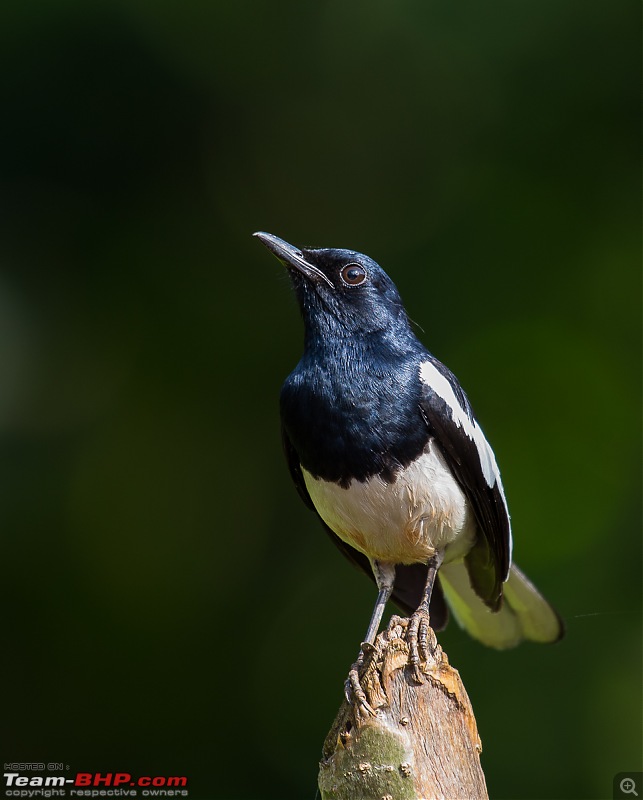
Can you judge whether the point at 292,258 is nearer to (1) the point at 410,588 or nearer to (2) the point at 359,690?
(1) the point at 410,588

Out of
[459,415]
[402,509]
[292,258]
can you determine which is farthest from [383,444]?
[292,258]

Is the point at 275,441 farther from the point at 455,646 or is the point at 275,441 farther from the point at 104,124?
the point at 104,124

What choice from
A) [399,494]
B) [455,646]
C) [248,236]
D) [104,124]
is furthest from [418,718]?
[104,124]

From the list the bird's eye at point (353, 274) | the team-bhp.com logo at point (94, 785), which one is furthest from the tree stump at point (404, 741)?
the team-bhp.com logo at point (94, 785)

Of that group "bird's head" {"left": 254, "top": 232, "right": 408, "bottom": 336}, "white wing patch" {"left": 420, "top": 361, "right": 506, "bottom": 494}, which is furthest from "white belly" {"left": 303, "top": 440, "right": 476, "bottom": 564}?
"bird's head" {"left": 254, "top": 232, "right": 408, "bottom": 336}

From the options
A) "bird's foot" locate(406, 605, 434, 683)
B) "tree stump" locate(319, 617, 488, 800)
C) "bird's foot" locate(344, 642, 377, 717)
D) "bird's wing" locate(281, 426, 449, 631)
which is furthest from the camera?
"bird's wing" locate(281, 426, 449, 631)

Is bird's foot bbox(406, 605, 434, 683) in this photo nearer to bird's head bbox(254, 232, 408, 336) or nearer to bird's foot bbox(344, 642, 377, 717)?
bird's foot bbox(344, 642, 377, 717)
